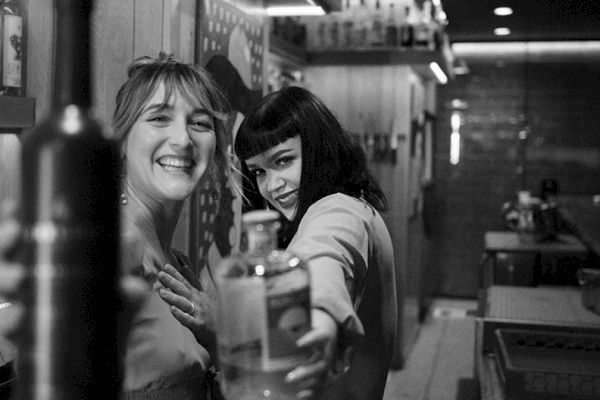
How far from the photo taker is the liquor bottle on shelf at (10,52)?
1846mm

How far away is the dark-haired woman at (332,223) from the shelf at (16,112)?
0.54 meters

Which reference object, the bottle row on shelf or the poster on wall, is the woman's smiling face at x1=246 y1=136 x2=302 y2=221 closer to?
the poster on wall

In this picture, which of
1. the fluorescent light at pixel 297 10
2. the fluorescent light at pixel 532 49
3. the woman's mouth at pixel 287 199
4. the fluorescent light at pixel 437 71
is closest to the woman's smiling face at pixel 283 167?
the woman's mouth at pixel 287 199

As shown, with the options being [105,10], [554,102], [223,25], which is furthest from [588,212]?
[105,10]

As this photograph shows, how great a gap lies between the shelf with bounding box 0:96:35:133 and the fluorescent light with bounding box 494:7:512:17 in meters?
5.97

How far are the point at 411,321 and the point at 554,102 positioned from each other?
363cm

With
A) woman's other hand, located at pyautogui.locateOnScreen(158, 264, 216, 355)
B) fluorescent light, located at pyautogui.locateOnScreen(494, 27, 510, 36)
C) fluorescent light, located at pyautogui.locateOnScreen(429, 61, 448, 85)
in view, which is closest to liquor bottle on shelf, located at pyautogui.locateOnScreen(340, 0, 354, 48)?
fluorescent light, located at pyautogui.locateOnScreen(429, 61, 448, 85)

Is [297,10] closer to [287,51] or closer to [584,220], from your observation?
[287,51]

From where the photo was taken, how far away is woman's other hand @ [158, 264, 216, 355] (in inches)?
49.1

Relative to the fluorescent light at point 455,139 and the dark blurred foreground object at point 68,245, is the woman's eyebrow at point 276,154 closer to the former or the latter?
the dark blurred foreground object at point 68,245

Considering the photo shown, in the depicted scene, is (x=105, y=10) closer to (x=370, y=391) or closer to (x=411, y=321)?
(x=370, y=391)

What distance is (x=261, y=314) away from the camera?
576 millimetres

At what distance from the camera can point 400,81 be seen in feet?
19.3

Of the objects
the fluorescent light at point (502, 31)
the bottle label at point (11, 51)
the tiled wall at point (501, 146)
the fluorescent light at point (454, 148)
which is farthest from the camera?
the fluorescent light at point (454, 148)
